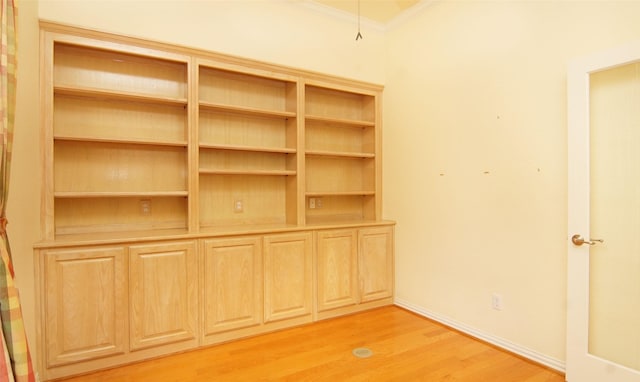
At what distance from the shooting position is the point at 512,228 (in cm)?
273

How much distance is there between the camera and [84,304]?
7.94ft

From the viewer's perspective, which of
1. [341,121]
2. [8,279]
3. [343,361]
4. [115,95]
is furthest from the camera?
[341,121]

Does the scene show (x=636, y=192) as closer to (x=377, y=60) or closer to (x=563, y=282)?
(x=563, y=282)

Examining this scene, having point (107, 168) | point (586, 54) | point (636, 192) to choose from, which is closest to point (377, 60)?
point (586, 54)

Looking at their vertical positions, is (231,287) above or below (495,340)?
above

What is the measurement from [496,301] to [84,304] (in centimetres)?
318

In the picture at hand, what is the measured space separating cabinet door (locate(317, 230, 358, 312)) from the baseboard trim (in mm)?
681

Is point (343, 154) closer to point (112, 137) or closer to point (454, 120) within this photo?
point (454, 120)

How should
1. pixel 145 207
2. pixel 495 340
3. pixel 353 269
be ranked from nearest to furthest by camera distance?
pixel 495 340
pixel 145 207
pixel 353 269

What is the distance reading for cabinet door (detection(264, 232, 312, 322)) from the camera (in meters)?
3.09

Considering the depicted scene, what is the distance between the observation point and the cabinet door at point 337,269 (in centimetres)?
339

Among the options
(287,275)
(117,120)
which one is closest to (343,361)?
(287,275)

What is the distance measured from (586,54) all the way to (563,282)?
1.57 metres

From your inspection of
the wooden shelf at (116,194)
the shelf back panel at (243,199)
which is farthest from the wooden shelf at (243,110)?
the wooden shelf at (116,194)
